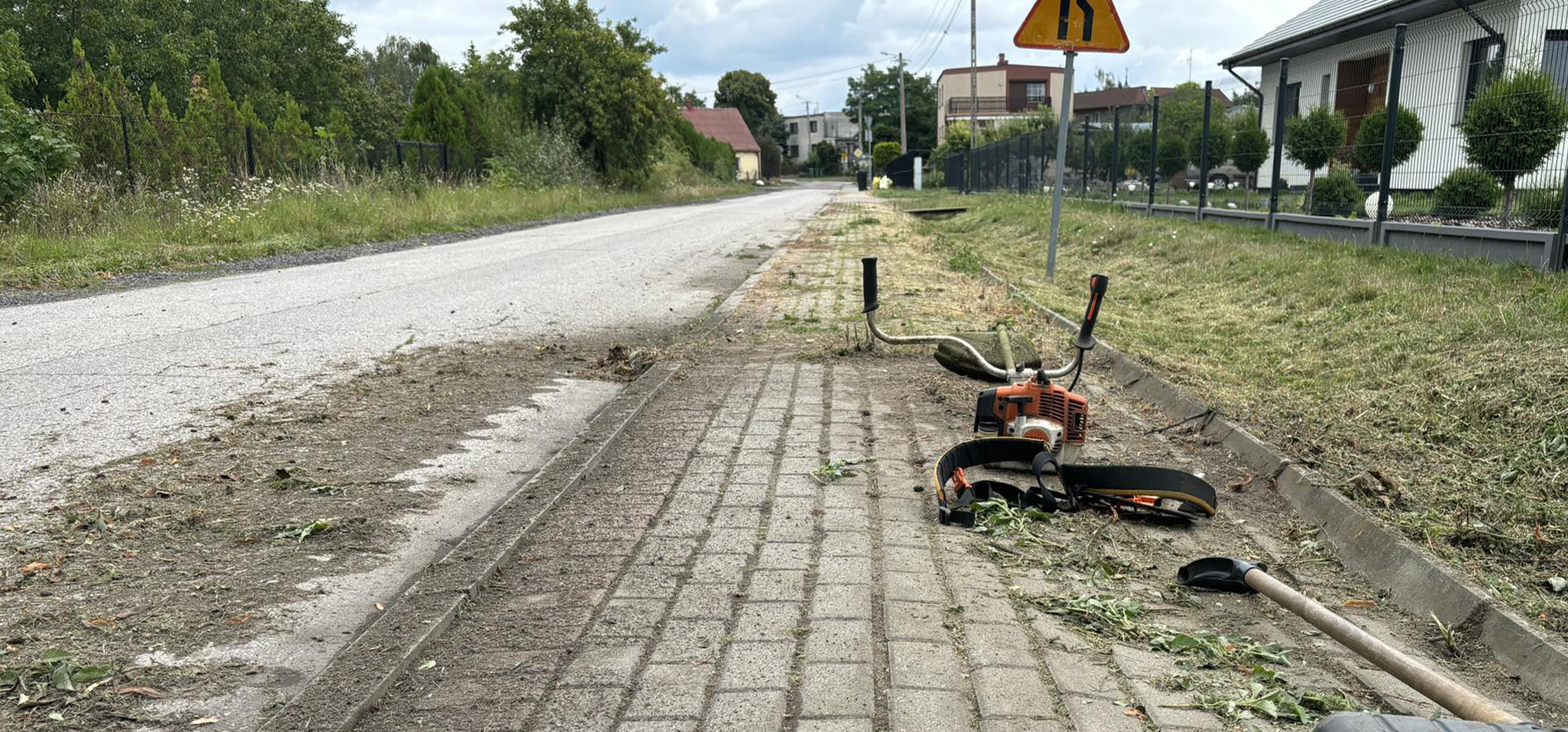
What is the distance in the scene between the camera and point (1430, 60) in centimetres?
1115

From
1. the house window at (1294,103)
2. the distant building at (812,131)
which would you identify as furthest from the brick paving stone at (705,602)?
the distant building at (812,131)

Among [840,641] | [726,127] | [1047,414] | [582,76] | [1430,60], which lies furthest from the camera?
[726,127]

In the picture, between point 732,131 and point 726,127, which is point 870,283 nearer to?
point 732,131

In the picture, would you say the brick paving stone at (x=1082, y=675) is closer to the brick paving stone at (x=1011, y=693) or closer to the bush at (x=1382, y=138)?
the brick paving stone at (x=1011, y=693)

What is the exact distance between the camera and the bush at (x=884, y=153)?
87688 millimetres

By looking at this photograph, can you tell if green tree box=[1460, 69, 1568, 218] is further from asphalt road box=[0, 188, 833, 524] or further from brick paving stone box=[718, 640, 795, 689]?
brick paving stone box=[718, 640, 795, 689]

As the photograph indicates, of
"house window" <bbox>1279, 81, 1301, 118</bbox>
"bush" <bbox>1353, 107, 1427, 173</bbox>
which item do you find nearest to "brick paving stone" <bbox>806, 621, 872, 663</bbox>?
"bush" <bbox>1353, 107, 1427, 173</bbox>

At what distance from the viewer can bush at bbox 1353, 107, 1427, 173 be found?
9977mm

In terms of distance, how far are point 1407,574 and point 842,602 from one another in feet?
5.94

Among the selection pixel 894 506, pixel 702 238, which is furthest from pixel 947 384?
pixel 702 238

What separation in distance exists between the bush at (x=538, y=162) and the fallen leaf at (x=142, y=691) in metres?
28.5

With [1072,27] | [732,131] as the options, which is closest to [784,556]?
[1072,27]

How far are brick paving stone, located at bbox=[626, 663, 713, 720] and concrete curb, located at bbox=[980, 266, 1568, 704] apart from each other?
6.95ft

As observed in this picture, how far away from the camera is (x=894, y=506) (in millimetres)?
3930
